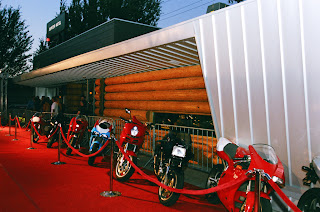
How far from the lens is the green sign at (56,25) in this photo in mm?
21406

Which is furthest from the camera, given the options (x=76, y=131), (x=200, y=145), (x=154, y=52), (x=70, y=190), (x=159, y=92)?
(x=159, y=92)

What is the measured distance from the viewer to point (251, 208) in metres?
3.33

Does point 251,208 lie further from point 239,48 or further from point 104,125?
point 104,125

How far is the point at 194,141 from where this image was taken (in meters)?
7.71

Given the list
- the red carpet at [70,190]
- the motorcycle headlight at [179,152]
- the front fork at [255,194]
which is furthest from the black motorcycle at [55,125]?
the front fork at [255,194]

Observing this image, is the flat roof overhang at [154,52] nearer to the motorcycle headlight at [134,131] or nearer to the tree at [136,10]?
the motorcycle headlight at [134,131]

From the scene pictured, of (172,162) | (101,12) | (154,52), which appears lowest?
(172,162)

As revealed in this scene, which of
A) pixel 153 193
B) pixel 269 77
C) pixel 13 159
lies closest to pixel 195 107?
pixel 153 193

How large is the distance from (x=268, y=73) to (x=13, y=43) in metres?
30.7

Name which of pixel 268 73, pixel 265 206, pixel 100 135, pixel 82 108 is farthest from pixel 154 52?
pixel 82 108

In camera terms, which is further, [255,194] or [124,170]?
[124,170]

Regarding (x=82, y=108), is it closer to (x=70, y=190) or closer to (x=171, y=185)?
(x=70, y=190)

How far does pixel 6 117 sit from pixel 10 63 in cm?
1213

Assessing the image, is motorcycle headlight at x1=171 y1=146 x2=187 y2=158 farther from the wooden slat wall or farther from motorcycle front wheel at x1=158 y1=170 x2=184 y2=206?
the wooden slat wall
